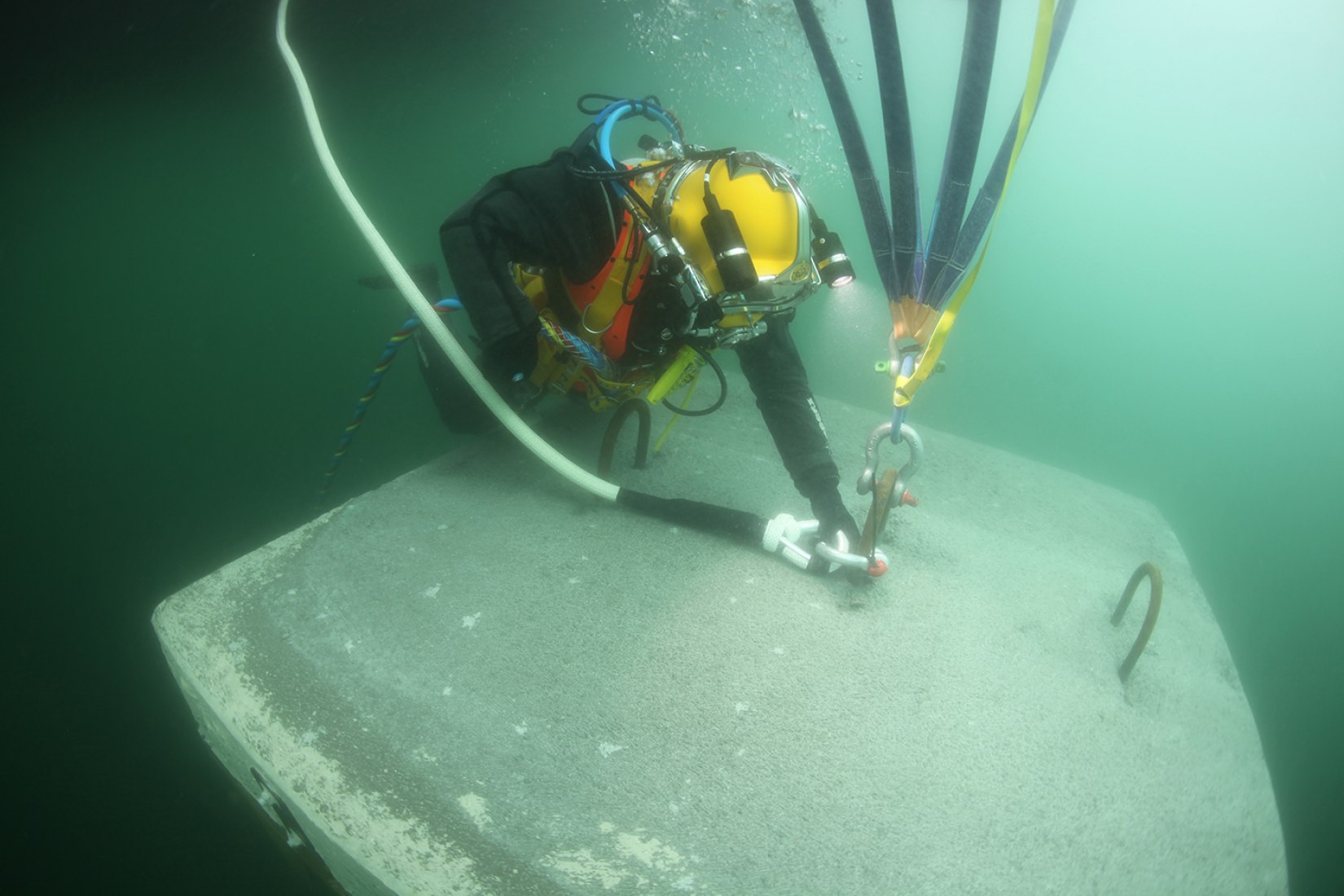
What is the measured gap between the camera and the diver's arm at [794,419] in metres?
2.39

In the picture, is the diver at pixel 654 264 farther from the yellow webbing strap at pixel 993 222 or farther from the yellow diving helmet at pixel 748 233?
the yellow webbing strap at pixel 993 222

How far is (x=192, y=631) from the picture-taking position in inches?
73.7

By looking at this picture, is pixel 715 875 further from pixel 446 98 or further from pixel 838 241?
pixel 446 98

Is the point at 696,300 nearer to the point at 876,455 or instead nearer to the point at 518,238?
the point at 518,238

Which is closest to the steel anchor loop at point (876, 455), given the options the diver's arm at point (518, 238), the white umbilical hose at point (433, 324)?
the white umbilical hose at point (433, 324)

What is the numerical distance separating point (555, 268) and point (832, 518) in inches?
59.7

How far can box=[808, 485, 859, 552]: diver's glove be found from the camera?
2.39 meters

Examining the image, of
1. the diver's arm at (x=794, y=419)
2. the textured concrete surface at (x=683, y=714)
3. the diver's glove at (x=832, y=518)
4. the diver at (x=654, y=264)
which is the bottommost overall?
the textured concrete surface at (x=683, y=714)

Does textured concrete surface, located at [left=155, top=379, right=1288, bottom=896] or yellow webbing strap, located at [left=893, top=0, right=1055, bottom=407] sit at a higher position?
yellow webbing strap, located at [left=893, top=0, right=1055, bottom=407]

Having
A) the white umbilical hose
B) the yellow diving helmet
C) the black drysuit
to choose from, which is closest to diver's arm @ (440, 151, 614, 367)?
the black drysuit

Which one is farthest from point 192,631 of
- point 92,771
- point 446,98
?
point 446,98

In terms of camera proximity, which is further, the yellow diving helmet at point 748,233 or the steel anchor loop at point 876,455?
the steel anchor loop at point 876,455

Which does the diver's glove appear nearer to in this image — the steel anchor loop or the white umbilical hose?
the steel anchor loop

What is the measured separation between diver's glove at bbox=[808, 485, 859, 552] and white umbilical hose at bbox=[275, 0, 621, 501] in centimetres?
84
